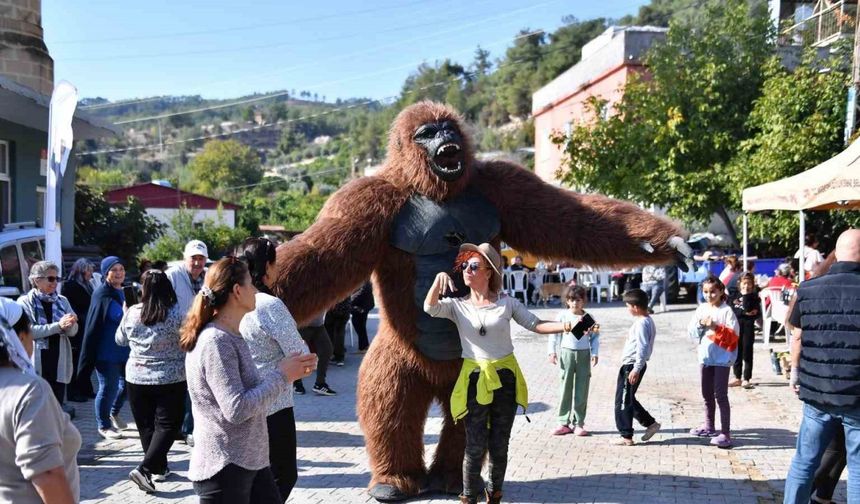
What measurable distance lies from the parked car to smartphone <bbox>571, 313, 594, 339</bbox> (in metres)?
6.38

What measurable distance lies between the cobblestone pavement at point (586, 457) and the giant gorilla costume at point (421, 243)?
0.43 meters

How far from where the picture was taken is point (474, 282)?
15.1 ft

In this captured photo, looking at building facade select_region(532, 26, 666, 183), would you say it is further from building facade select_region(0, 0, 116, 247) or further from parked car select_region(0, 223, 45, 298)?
parked car select_region(0, 223, 45, 298)

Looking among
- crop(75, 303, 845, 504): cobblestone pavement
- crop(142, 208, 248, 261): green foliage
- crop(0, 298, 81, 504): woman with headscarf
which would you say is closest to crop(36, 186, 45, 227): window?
crop(75, 303, 845, 504): cobblestone pavement

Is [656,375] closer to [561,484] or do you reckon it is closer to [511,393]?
[561,484]

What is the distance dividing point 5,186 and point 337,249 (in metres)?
9.33

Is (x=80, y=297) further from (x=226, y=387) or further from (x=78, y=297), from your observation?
(x=226, y=387)

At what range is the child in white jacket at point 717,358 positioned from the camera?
21.6 ft

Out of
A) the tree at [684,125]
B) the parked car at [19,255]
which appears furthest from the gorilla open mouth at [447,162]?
the tree at [684,125]

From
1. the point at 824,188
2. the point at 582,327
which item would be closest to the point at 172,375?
the point at 582,327

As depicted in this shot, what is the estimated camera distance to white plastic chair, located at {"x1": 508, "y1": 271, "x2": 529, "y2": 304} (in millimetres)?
19734

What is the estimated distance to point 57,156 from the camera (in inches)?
282

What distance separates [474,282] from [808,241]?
1088 cm

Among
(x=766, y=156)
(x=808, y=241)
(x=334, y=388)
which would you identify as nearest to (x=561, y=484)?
(x=334, y=388)
